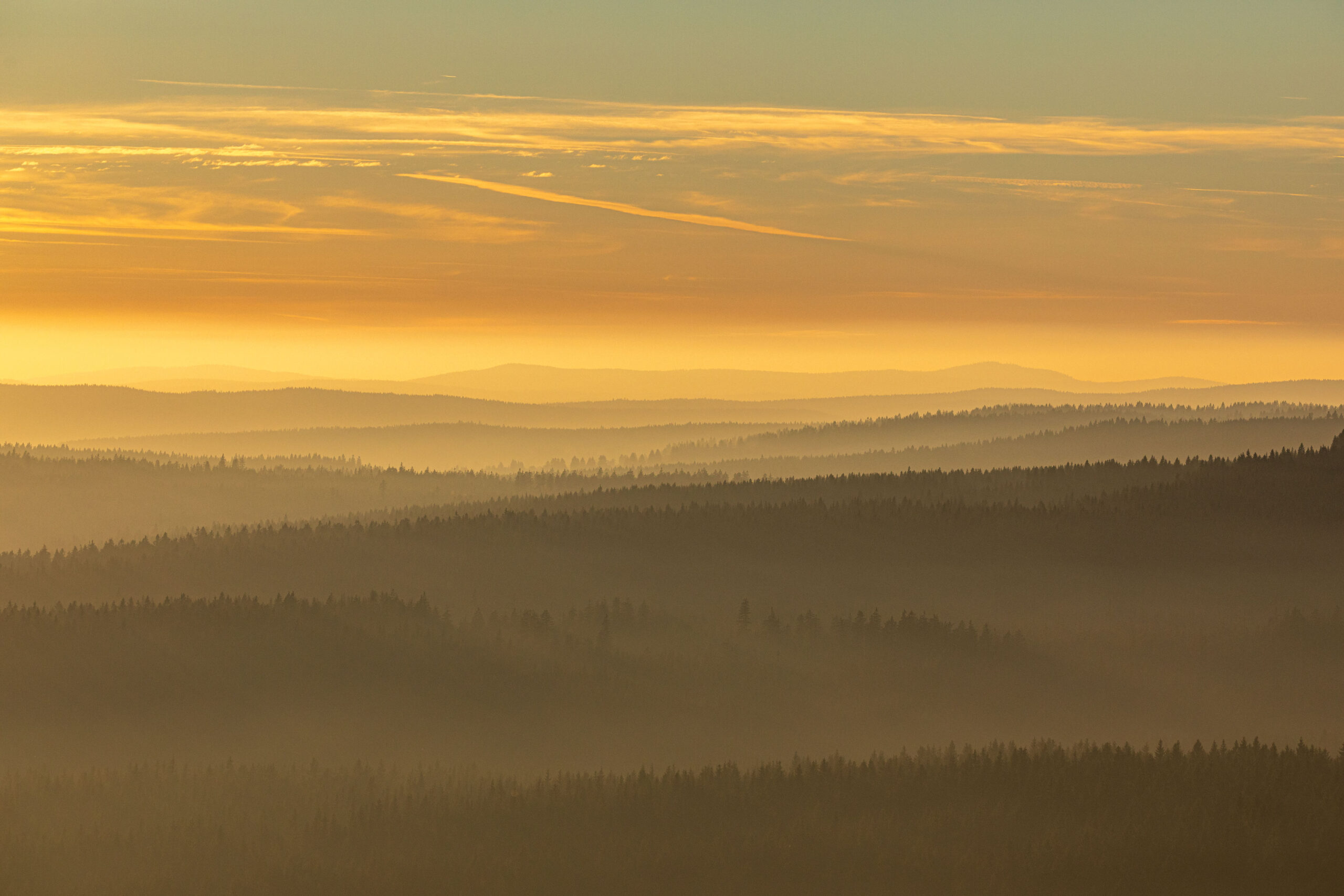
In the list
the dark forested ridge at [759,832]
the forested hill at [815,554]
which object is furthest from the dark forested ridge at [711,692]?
the forested hill at [815,554]

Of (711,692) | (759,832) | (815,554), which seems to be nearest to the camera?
(759,832)

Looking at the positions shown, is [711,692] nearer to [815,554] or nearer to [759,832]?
[815,554]

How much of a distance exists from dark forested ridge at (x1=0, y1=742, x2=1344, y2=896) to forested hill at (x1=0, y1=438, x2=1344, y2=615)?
242 feet

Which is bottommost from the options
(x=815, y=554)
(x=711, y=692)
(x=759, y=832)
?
(x=711, y=692)

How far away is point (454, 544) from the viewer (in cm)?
14825

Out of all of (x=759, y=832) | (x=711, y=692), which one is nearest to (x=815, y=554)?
(x=711, y=692)

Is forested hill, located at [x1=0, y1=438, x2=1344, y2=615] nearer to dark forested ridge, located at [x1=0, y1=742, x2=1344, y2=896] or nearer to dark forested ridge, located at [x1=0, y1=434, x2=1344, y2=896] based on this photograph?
dark forested ridge, located at [x1=0, y1=434, x2=1344, y2=896]

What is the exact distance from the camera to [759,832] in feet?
141

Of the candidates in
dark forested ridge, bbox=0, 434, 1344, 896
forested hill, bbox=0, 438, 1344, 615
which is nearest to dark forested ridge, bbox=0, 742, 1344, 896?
dark forested ridge, bbox=0, 434, 1344, 896

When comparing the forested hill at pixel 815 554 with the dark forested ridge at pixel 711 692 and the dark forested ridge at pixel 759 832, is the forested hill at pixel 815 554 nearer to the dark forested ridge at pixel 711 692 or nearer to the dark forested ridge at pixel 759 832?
the dark forested ridge at pixel 711 692

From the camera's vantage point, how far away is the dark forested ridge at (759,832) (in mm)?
37500

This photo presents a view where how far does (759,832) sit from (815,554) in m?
103

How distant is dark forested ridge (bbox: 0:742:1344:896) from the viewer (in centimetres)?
3750

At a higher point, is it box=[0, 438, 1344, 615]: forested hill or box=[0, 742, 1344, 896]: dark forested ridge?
box=[0, 438, 1344, 615]: forested hill
